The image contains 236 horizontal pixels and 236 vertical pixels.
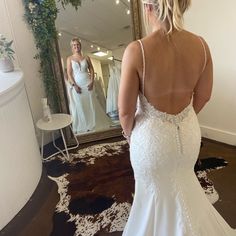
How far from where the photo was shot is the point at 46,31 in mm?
3039

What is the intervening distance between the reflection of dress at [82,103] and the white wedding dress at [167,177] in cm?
184

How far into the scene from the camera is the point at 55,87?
3299mm

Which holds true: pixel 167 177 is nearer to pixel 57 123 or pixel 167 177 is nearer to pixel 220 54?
pixel 57 123

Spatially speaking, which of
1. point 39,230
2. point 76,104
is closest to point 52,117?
point 76,104

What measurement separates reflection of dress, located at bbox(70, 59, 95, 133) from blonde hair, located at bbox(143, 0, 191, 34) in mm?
2059

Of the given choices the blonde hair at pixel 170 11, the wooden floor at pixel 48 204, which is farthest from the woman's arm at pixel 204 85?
the wooden floor at pixel 48 204

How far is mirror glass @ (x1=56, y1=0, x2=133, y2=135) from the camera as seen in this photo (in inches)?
124

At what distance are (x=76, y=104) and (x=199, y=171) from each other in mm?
1534

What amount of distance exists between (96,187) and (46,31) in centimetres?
165

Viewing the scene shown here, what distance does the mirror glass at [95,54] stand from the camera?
3162 mm

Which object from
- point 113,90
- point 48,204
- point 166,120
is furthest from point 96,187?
point 166,120

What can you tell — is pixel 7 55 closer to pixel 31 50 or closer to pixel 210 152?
pixel 31 50

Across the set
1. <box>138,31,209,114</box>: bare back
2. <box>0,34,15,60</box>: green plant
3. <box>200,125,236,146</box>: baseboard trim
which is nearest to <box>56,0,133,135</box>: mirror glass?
<box>0,34,15,60</box>: green plant

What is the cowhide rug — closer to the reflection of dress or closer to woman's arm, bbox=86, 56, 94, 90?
the reflection of dress
